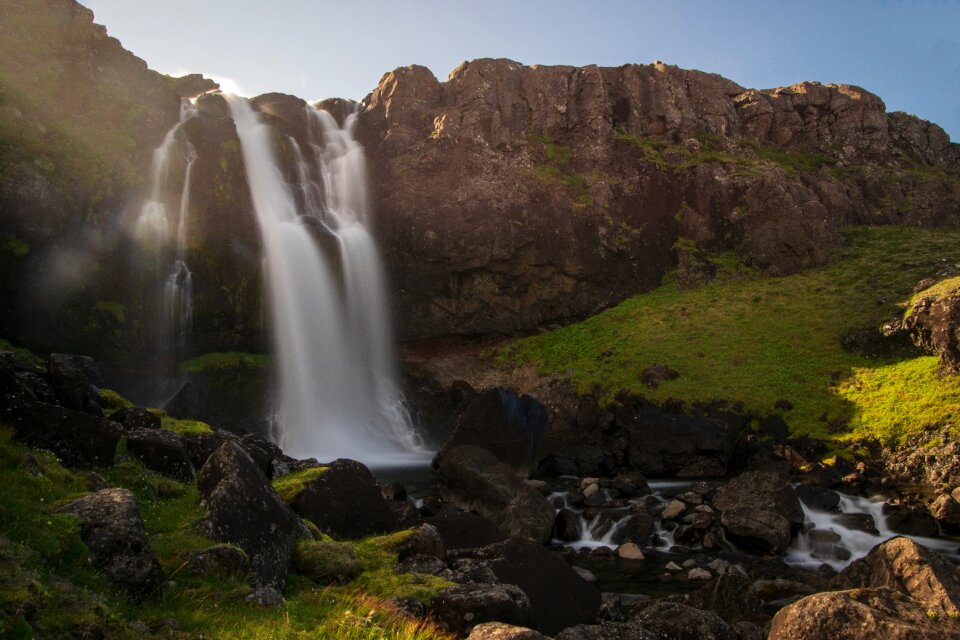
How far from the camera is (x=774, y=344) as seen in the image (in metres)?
41.4

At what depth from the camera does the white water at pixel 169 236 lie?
40031 mm

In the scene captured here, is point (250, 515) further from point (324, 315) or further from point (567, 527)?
point (324, 315)

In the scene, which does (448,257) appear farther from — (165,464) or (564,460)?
(165,464)

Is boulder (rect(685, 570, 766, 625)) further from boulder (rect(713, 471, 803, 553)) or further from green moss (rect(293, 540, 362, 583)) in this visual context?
green moss (rect(293, 540, 362, 583))

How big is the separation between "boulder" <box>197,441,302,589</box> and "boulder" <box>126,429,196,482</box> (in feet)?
7.30

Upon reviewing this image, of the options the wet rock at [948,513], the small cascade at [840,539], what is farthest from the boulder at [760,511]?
the wet rock at [948,513]

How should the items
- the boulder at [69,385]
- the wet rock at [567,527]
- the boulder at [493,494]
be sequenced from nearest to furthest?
the boulder at [69,385]
the boulder at [493,494]
the wet rock at [567,527]

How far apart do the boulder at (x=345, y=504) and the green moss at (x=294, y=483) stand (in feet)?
0.27

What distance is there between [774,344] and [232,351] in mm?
36979

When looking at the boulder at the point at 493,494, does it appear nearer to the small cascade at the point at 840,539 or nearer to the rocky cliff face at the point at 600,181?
the small cascade at the point at 840,539

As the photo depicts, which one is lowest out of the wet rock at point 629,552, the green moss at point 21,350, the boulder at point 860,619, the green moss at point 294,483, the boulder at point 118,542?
the wet rock at point 629,552

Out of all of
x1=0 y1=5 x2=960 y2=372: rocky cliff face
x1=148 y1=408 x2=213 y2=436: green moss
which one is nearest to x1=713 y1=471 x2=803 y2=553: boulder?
x1=148 y1=408 x2=213 y2=436: green moss

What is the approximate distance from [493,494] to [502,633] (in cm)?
1569

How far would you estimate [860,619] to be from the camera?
304 inches
